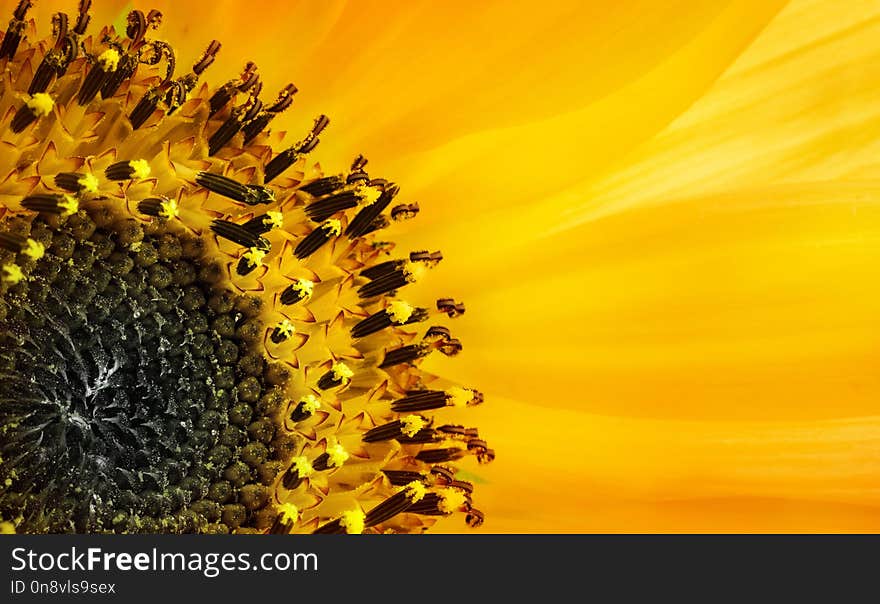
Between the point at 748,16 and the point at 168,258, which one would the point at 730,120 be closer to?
the point at 748,16

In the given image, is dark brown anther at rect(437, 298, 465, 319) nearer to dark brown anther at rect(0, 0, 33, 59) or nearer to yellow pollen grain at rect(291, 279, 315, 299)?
yellow pollen grain at rect(291, 279, 315, 299)

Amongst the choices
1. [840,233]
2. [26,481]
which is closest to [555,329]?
[840,233]

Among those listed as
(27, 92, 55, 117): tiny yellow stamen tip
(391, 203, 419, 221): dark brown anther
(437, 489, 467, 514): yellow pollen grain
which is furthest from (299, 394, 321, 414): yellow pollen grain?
(27, 92, 55, 117): tiny yellow stamen tip

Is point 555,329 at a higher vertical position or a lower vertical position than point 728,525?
higher

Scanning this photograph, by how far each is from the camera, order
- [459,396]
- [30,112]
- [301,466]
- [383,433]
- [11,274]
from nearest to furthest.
→ [11,274]
[30,112]
[301,466]
[383,433]
[459,396]

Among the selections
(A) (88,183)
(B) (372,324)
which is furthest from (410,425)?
(A) (88,183)

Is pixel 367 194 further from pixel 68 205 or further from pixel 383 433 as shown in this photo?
pixel 68 205
